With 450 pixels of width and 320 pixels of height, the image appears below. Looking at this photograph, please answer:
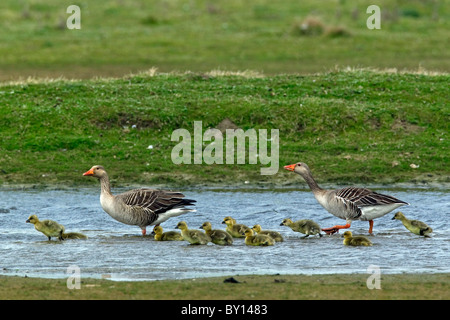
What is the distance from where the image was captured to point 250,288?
31.4 feet

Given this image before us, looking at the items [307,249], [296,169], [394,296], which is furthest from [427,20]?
[394,296]

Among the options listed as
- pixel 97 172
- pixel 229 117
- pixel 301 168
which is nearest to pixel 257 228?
pixel 301 168

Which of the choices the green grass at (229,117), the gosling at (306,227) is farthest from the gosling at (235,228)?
the green grass at (229,117)

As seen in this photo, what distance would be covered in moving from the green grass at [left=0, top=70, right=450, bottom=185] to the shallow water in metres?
0.98

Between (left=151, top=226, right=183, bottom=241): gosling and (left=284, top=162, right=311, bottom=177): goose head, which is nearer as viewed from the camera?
(left=151, top=226, right=183, bottom=241): gosling

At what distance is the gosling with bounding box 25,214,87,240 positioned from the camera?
43.0 feet

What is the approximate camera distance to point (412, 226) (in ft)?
43.6

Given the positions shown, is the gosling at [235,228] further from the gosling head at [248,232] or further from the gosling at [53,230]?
the gosling at [53,230]

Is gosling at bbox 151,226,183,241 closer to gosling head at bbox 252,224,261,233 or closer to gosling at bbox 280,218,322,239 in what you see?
gosling head at bbox 252,224,261,233

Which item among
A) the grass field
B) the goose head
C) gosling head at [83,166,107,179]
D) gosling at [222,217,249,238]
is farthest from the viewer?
the goose head

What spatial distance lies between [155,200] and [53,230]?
5.90 ft

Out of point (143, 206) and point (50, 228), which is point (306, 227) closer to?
point (143, 206)

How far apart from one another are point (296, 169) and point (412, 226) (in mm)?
2683

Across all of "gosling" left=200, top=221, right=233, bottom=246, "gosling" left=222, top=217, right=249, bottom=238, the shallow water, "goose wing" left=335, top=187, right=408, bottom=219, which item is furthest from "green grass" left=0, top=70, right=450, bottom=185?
"gosling" left=200, top=221, right=233, bottom=246
